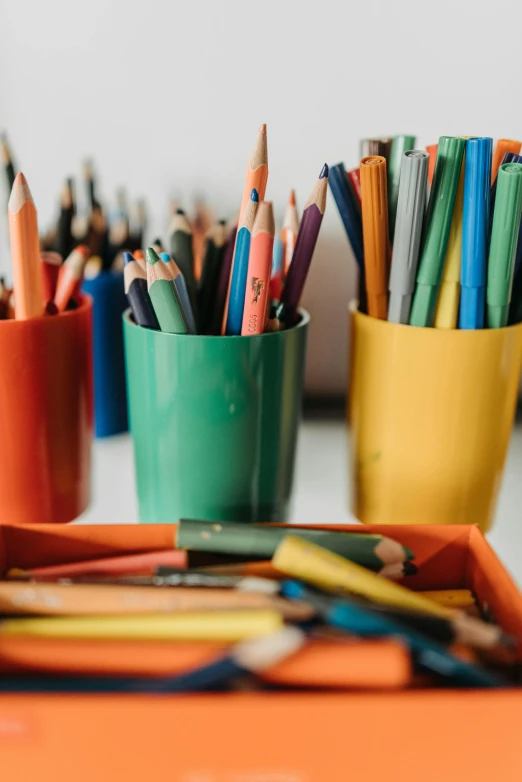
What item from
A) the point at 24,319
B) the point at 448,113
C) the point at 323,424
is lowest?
the point at 323,424

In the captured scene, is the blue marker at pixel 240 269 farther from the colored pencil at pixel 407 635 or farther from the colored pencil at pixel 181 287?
the colored pencil at pixel 407 635

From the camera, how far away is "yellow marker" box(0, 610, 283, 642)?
199 millimetres

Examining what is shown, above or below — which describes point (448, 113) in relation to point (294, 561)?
above

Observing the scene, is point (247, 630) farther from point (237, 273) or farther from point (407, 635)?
point (237, 273)

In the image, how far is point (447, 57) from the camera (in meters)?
0.42

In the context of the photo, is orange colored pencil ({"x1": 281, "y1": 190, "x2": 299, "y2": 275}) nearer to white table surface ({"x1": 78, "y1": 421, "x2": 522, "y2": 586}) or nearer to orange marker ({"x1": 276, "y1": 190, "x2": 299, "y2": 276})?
orange marker ({"x1": 276, "y1": 190, "x2": 299, "y2": 276})

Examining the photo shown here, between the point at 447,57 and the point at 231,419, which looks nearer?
the point at 231,419

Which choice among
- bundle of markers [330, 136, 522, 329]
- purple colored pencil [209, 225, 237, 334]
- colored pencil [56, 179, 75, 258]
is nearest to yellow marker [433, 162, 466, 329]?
bundle of markers [330, 136, 522, 329]

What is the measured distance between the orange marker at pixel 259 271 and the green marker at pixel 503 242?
0.10 m

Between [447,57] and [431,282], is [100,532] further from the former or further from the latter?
[447,57]

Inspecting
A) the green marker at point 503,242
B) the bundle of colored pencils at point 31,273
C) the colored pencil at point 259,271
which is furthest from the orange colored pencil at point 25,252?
the green marker at point 503,242

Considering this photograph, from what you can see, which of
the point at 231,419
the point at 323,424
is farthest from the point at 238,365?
the point at 323,424

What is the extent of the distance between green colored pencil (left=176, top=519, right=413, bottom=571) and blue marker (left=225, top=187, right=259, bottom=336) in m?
0.10

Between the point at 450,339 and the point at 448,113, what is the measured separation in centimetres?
20
